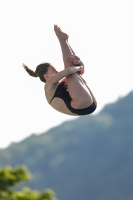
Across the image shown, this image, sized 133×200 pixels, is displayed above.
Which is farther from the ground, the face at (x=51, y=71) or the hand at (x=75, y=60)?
the face at (x=51, y=71)

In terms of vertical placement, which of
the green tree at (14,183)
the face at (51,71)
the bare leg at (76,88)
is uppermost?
the green tree at (14,183)

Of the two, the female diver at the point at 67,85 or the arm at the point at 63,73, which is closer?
the arm at the point at 63,73

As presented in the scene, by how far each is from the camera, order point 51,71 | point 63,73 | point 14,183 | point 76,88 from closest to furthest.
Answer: point 63,73, point 76,88, point 51,71, point 14,183

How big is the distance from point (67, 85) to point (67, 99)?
0.95 feet

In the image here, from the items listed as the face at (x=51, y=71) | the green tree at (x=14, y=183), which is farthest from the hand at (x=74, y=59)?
the green tree at (x=14, y=183)

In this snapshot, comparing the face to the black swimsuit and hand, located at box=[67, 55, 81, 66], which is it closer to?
the black swimsuit

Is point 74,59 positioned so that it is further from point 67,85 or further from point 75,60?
point 67,85

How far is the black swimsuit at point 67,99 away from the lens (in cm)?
1149

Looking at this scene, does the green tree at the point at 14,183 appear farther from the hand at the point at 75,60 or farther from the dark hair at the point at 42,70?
the hand at the point at 75,60

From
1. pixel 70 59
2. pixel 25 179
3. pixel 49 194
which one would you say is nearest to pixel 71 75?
pixel 70 59

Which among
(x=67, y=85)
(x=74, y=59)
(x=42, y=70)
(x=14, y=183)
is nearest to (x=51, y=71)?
(x=42, y=70)

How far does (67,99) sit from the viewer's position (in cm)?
1165

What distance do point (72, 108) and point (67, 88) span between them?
0.40 m

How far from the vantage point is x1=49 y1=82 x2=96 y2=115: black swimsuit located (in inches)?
452
